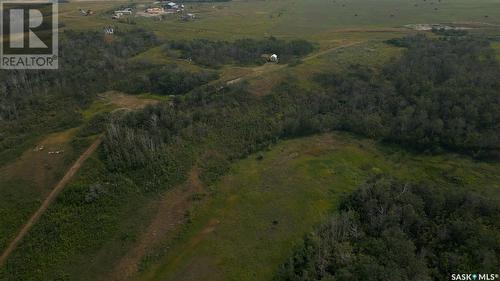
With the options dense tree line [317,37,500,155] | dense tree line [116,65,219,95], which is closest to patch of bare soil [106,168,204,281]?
dense tree line [116,65,219,95]

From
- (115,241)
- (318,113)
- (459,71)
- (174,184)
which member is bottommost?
(115,241)

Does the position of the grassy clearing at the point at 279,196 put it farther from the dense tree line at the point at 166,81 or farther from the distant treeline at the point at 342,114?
the dense tree line at the point at 166,81

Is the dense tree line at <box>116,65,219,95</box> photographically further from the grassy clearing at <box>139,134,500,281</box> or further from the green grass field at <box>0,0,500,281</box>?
the grassy clearing at <box>139,134,500,281</box>

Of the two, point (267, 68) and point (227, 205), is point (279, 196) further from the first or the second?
point (267, 68)

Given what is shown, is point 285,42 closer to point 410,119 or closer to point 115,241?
point 410,119

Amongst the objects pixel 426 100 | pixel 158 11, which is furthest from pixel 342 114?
pixel 158 11

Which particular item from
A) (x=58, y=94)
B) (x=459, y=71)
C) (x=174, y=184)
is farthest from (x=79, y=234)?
(x=459, y=71)
